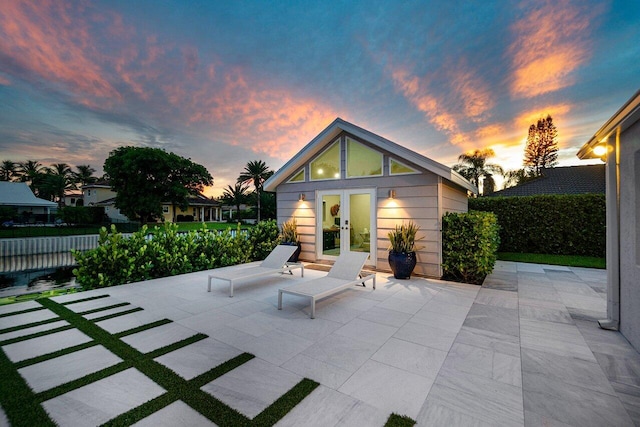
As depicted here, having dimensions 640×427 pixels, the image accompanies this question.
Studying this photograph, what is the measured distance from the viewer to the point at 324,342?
3348 mm

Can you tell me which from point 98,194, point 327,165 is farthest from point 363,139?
point 98,194

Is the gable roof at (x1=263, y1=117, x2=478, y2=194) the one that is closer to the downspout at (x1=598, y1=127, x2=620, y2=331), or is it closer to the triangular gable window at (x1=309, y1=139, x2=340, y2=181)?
the triangular gable window at (x1=309, y1=139, x2=340, y2=181)

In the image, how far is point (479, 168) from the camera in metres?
24.3

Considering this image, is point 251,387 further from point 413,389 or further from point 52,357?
point 52,357

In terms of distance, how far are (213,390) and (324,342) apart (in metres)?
1.42

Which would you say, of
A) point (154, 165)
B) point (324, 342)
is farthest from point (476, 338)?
point (154, 165)

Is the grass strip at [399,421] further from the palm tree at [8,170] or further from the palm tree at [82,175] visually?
the palm tree at [8,170]

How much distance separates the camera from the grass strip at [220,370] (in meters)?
2.47

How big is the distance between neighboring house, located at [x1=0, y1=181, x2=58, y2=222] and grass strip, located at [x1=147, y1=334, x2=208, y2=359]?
36026 mm

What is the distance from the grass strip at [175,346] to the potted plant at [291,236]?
557 centimetres

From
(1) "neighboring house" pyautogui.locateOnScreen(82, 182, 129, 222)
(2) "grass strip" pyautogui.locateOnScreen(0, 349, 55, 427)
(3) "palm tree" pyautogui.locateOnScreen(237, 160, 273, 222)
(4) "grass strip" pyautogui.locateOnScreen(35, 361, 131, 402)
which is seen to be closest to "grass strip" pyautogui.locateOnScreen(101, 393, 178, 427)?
→ (2) "grass strip" pyautogui.locateOnScreen(0, 349, 55, 427)

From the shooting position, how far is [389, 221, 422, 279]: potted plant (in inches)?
263

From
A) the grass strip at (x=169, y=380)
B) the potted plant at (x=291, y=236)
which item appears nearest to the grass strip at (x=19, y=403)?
the grass strip at (x=169, y=380)

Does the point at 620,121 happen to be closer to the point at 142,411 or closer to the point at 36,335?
the point at 142,411
